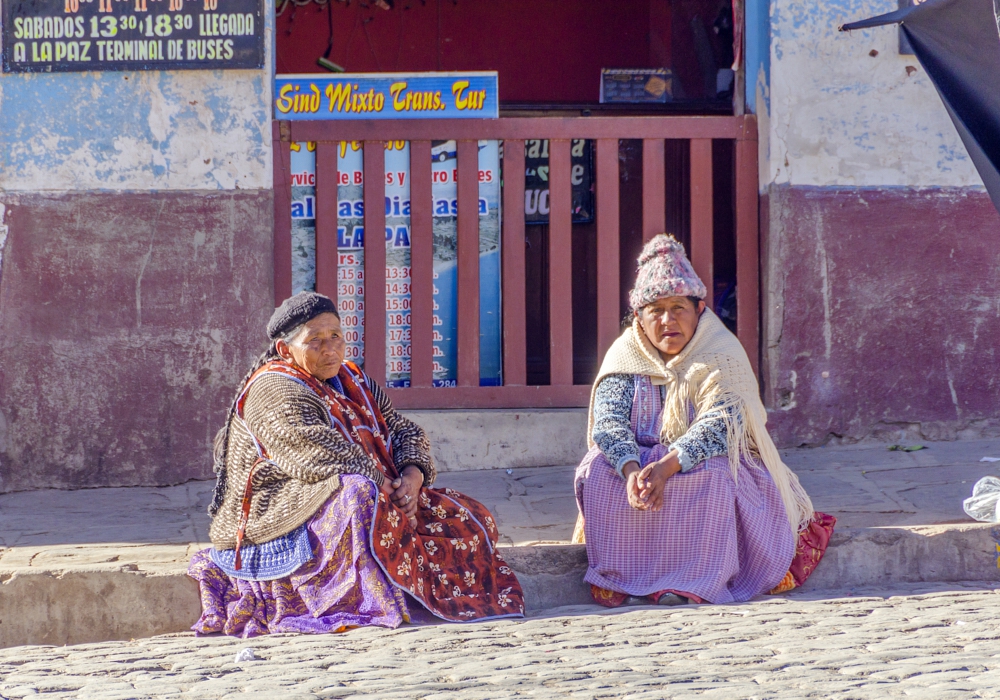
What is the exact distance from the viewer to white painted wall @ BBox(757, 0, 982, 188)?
213 inches

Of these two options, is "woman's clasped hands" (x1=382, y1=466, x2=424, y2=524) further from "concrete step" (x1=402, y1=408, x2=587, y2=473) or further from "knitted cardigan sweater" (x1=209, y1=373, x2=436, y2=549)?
"concrete step" (x1=402, y1=408, x2=587, y2=473)

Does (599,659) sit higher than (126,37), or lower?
lower

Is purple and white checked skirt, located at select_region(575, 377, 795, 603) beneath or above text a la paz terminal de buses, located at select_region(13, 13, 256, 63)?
beneath

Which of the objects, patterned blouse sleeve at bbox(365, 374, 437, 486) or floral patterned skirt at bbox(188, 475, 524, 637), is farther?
patterned blouse sleeve at bbox(365, 374, 437, 486)

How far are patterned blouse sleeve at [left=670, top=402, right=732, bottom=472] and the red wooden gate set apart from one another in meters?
1.87

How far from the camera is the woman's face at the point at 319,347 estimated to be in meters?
3.68

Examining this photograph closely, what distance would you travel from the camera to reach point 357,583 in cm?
338

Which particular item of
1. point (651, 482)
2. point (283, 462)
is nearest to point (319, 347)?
point (283, 462)

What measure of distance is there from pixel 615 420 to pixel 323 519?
109 cm

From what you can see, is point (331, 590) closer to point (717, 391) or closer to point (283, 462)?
point (283, 462)

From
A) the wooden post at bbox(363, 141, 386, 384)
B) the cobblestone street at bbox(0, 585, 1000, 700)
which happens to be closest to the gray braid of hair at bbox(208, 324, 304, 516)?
the cobblestone street at bbox(0, 585, 1000, 700)

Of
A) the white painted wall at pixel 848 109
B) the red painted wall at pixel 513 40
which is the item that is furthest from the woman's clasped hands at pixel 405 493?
the red painted wall at pixel 513 40

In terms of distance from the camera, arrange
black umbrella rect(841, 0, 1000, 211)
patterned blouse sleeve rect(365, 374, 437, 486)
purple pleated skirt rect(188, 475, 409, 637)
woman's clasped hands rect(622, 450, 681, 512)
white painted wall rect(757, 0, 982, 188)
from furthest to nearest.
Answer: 1. white painted wall rect(757, 0, 982, 188)
2. black umbrella rect(841, 0, 1000, 211)
3. patterned blouse sleeve rect(365, 374, 437, 486)
4. woman's clasped hands rect(622, 450, 681, 512)
5. purple pleated skirt rect(188, 475, 409, 637)

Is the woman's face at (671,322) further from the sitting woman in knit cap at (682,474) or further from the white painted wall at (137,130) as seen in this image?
the white painted wall at (137,130)
